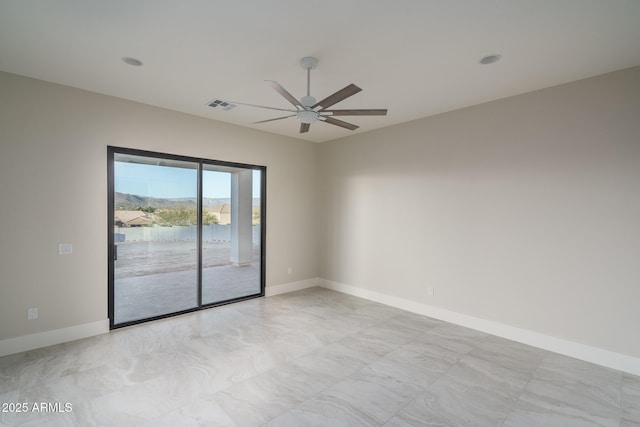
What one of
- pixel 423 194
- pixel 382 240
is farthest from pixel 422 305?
pixel 423 194

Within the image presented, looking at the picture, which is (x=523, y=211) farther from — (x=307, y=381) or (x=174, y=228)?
(x=174, y=228)

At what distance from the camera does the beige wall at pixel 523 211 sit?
305cm

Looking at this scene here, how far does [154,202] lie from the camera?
4.34m

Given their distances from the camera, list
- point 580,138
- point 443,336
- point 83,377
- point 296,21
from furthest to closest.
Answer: point 443,336, point 580,138, point 83,377, point 296,21

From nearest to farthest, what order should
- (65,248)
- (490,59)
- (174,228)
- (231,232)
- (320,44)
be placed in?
(320,44), (490,59), (65,248), (174,228), (231,232)

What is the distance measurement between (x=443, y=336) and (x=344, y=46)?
11.6 ft

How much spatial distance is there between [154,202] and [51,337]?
1.96 metres

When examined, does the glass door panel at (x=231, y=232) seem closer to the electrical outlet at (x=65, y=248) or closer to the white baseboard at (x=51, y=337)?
the white baseboard at (x=51, y=337)

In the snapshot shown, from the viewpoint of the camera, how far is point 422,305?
4582 mm

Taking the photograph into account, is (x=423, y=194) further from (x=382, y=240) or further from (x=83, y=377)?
(x=83, y=377)

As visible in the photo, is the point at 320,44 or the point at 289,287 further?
the point at 289,287

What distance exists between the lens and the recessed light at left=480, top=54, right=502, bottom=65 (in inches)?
110

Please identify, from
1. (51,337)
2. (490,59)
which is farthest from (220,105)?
(51,337)

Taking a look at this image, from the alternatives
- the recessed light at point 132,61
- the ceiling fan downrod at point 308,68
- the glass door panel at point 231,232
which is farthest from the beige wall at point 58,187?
the ceiling fan downrod at point 308,68
